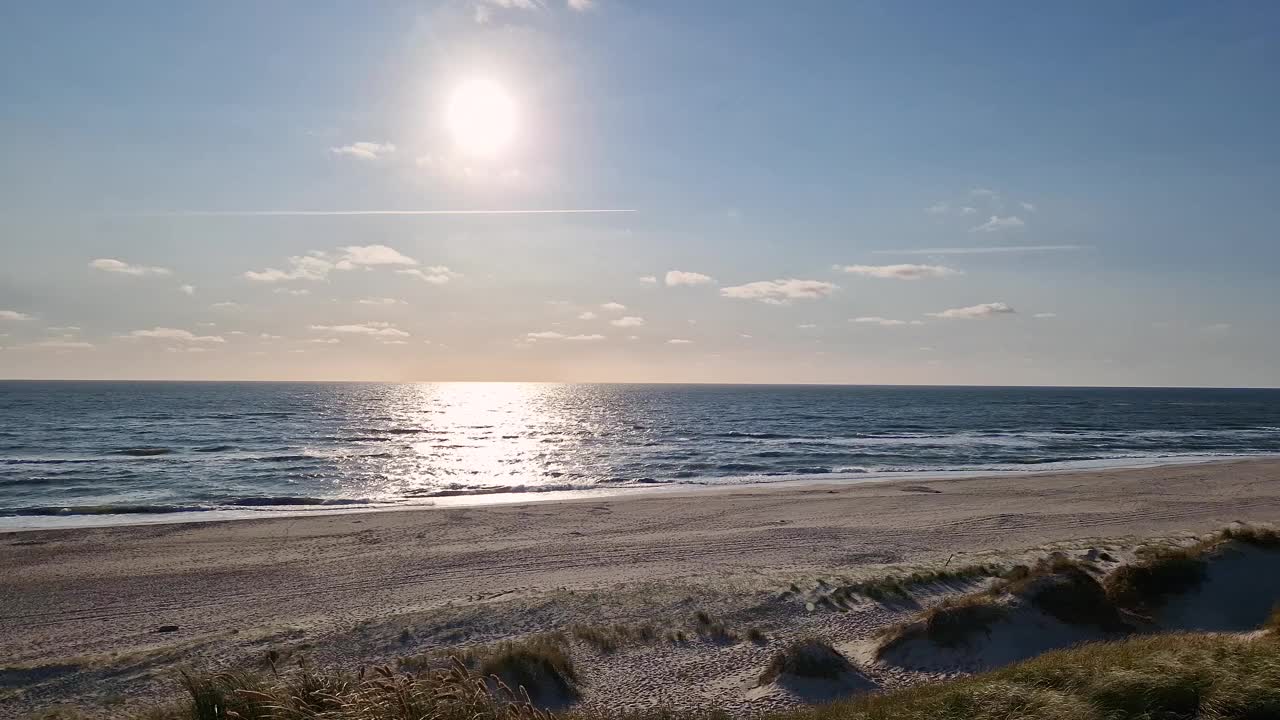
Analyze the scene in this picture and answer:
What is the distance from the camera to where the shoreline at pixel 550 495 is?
2905 cm

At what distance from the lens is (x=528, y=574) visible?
64.7 feet

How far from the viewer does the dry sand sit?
12.6 metres

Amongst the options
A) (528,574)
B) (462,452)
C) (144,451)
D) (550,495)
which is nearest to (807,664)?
(528,574)

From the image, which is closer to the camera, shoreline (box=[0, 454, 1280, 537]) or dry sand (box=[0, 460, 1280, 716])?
dry sand (box=[0, 460, 1280, 716])

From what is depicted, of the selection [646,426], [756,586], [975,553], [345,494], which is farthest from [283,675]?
[646,426]

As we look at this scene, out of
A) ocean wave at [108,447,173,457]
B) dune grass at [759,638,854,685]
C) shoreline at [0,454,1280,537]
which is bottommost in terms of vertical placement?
shoreline at [0,454,1280,537]

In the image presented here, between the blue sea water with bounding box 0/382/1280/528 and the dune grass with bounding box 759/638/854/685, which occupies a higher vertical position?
the dune grass with bounding box 759/638/854/685

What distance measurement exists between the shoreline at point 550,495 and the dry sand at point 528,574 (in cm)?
212

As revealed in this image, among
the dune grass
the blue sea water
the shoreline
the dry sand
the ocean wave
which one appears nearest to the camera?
the dune grass

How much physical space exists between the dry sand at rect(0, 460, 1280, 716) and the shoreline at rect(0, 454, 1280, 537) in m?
2.12

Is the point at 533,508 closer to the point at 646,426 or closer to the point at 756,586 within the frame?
the point at 756,586

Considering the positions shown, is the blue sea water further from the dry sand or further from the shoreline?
the dry sand

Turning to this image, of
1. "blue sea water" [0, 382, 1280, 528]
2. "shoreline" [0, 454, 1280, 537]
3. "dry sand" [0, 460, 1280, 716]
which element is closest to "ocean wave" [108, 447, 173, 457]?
"blue sea water" [0, 382, 1280, 528]

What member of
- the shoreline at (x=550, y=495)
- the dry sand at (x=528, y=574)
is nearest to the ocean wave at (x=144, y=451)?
Result: the shoreline at (x=550, y=495)
